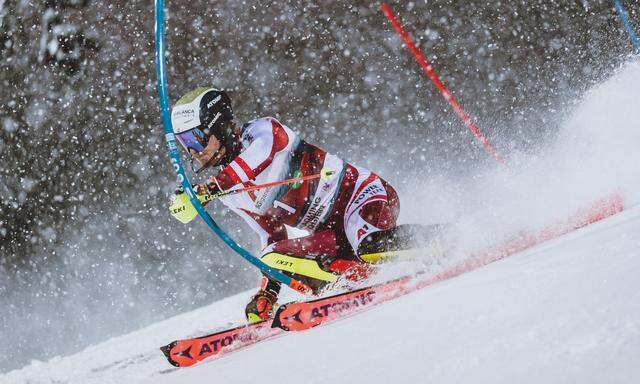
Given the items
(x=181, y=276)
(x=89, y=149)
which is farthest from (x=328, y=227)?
(x=89, y=149)

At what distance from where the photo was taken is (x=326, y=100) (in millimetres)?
10469

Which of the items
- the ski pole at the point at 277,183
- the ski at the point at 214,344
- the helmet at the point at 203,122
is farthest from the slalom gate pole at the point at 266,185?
the ski at the point at 214,344

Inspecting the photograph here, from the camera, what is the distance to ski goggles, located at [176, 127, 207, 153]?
154 inches

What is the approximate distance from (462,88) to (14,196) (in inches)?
323

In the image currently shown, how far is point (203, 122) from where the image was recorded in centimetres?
389

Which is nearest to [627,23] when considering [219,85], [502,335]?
[219,85]

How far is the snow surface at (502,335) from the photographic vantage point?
1.54m

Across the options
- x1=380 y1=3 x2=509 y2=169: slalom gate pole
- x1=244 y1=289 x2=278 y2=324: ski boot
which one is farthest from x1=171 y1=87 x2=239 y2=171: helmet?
x1=380 y1=3 x2=509 y2=169: slalom gate pole

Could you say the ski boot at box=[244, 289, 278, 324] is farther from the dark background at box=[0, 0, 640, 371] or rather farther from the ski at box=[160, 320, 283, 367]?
the dark background at box=[0, 0, 640, 371]

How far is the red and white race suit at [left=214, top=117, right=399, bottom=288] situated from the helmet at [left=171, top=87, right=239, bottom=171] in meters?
0.11

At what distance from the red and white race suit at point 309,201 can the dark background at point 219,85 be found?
551 centimetres

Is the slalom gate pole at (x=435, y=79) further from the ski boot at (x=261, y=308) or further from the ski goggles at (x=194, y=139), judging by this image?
the ski goggles at (x=194, y=139)

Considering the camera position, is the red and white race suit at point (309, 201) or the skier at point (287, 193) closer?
the skier at point (287, 193)

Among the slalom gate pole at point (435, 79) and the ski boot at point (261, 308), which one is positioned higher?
the slalom gate pole at point (435, 79)
